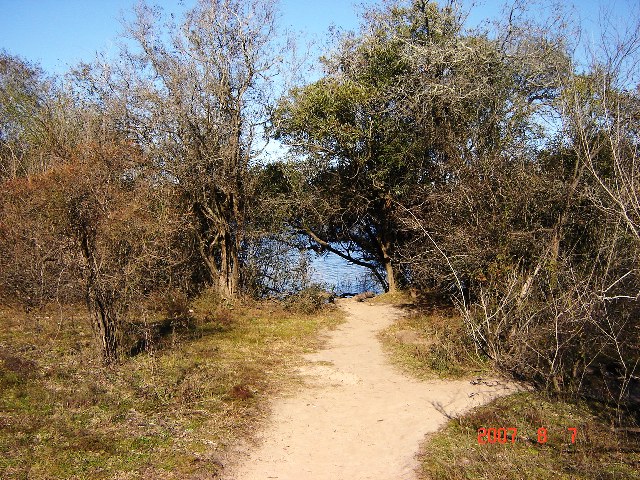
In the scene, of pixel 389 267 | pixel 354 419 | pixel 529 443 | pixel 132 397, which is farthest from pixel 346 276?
pixel 529 443

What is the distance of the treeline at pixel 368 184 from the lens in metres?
8.25

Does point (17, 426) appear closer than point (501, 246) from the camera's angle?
Yes

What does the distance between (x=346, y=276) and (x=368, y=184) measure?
6.65 m

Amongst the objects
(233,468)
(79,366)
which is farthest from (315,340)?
(233,468)

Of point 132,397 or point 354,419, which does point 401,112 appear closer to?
point 354,419

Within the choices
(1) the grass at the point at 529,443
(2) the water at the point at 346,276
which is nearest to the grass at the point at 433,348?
(1) the grass at the point at 529,443

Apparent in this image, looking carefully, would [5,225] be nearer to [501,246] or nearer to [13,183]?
[13,183]

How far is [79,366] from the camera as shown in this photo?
8.70 m

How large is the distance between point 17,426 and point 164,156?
8700mm

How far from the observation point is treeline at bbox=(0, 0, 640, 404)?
325 inches
